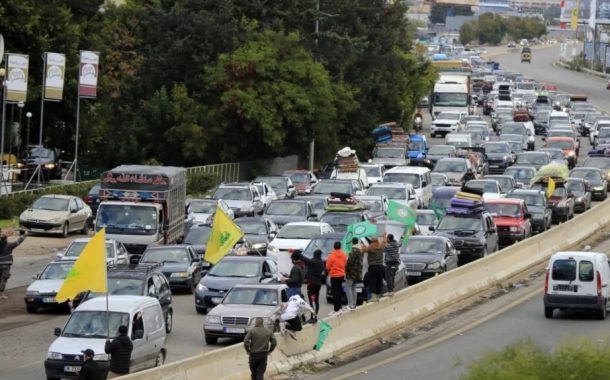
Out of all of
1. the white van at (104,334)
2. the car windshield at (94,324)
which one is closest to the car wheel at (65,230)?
the white van at (104,334)

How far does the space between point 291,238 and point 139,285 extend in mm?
11055

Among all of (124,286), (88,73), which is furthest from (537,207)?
(124,286)

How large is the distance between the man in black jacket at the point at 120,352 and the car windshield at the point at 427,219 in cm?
2362

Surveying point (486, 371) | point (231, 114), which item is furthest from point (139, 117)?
point (486, 371)

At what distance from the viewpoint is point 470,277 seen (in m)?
40.9

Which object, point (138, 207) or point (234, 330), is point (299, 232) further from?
point (234, 330)

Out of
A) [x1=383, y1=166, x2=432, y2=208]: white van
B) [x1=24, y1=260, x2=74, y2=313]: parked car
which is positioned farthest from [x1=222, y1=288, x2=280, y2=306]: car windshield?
[x1=383, y1=166, x2=432, y2=208]: white van

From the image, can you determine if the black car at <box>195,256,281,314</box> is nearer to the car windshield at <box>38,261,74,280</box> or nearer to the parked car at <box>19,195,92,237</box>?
the car windshield at <box>38,261,74,280</box>

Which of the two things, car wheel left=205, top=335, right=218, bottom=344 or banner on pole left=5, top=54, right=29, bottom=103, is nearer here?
car wheel left=205, top=335, right=218, bottom=344

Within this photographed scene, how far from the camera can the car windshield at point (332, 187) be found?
5546 centimetres

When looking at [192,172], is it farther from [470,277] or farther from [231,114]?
[470,277]

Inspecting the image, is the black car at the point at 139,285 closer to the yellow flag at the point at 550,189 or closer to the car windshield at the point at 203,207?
the car windshield at the point at 203,207

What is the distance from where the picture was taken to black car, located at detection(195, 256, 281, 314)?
35.0 metres

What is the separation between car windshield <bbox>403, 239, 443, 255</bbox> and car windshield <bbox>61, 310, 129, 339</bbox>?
14.7 metres
